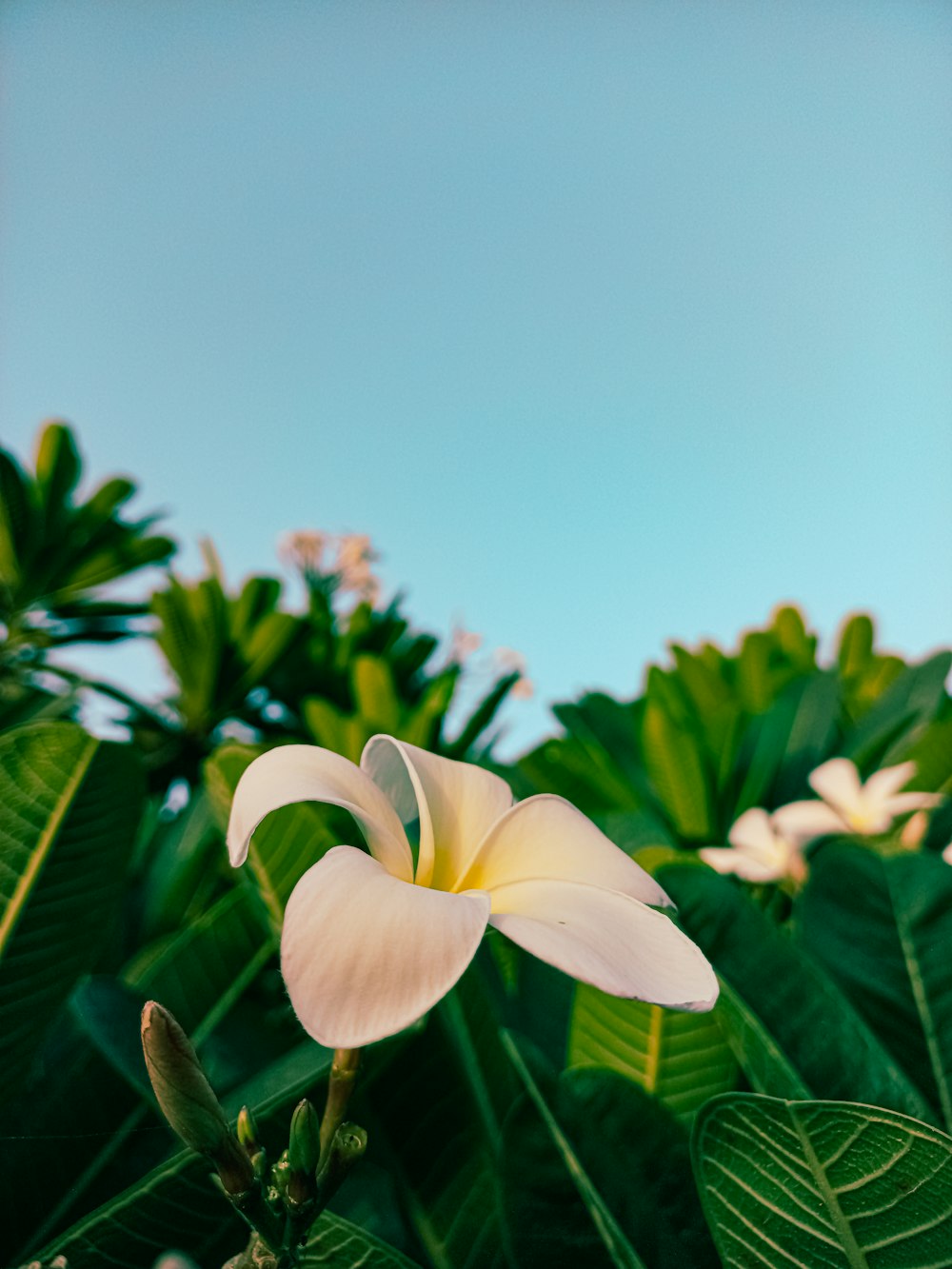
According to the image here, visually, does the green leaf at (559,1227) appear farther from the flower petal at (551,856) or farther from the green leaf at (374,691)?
the green leaf at (374,691)

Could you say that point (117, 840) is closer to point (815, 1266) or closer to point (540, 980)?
point (540, 980)

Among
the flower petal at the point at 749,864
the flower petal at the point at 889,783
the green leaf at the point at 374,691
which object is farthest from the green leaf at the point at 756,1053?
the green leaf at the point at 374,691

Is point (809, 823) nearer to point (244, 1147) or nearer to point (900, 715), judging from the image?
point (900, 715)

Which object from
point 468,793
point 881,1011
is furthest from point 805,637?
point 468,793

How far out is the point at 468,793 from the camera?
47cm

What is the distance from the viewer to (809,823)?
100 centimetres

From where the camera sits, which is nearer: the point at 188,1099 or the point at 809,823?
the point at 188,1099

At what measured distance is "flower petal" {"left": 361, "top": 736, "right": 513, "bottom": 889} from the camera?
0.42 m

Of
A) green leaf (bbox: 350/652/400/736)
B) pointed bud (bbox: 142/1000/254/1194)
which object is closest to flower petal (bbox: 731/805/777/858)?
pointed bud (bbox: 142/1000/254/1194)

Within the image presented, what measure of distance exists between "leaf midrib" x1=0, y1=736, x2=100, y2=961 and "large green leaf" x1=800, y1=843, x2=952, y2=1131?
1.60 feet

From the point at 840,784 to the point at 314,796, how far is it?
957mm

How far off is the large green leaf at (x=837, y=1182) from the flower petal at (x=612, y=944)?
0.07 metres

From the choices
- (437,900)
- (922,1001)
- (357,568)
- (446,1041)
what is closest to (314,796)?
(437,900)

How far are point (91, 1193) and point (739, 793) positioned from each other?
3.62 feet
